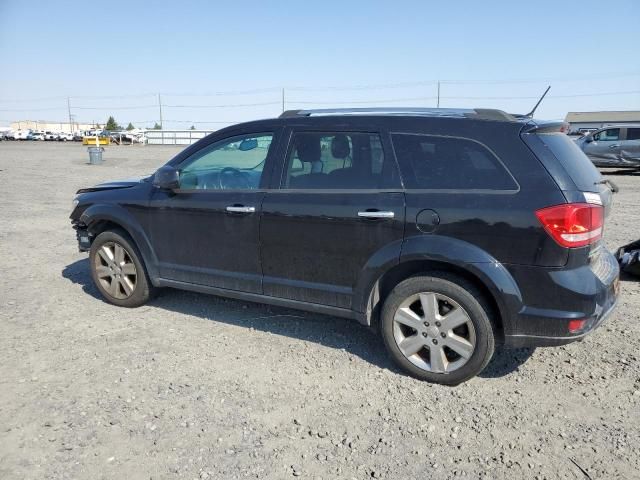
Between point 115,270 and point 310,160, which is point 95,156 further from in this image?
point 310,160

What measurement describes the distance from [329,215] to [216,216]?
1.08 m

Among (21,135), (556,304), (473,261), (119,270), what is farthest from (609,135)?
(21,135)

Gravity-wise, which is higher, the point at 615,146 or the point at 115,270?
the point at 615,146

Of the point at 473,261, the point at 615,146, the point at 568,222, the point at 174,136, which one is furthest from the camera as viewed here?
the point at 174,136

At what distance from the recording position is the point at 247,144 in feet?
13.9

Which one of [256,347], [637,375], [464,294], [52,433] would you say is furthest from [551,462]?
[52,433]

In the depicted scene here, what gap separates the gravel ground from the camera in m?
2.69

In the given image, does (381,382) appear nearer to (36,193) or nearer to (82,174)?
(36,193)

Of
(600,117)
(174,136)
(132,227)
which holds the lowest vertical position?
(132,227)

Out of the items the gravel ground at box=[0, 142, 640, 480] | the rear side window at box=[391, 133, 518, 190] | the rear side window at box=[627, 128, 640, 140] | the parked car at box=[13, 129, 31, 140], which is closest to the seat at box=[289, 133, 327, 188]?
the rear side window at box=[391, 133, 518, 190]

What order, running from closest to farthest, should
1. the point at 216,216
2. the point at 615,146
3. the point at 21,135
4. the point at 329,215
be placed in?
the point at 329,215 < the point at 216,216 < the point at 615,146 < the point at 21,135

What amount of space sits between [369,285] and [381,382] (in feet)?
2.28

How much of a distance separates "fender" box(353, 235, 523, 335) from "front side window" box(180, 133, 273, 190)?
1424mm

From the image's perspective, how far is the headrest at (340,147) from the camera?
3.76m
